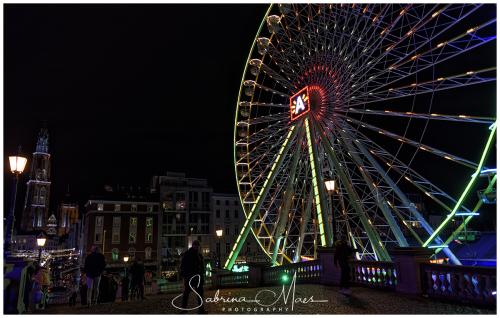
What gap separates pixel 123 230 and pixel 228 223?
64.4 feet

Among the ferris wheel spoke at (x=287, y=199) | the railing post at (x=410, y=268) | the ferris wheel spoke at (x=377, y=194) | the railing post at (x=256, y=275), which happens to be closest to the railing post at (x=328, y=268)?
the railing post at (x=410, y=268)

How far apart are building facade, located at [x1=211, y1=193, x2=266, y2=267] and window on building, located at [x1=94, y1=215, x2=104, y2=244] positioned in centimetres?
1982

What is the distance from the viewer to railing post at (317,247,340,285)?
47.5 ft

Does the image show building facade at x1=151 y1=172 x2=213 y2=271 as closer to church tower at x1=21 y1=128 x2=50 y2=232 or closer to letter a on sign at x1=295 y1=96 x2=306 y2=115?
letter a on sign at x1=295 y1=96 x2=306 y2=115

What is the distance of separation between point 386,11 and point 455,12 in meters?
3.45

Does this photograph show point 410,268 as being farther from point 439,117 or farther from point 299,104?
point 299,104

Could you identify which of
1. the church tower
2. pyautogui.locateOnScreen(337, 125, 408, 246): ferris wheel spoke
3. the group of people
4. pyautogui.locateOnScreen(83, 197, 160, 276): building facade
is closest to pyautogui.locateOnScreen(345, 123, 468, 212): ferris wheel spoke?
pyautogui.locateOnScreen(337, 125, 408, 246): ferris wheel spoke

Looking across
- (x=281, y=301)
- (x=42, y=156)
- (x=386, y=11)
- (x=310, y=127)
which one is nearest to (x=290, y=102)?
(x=310, y=127)

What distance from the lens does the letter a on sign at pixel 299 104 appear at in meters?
22.4

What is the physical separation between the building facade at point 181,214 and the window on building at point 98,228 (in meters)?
10.5

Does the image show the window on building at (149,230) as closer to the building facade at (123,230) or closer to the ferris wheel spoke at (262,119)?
the building facade at (123,230)

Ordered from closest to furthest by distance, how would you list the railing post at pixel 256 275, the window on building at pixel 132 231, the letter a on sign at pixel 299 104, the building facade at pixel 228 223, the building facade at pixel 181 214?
the railing post at pixel 256 275 → the letter a on sign at pixel 299 104 → the window on building at pixel 132 231 → the building facade at pixel 181 214 → the building facade at pixel 228 223

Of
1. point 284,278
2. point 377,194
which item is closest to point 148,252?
point 284,278

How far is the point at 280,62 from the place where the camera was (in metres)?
25.2
